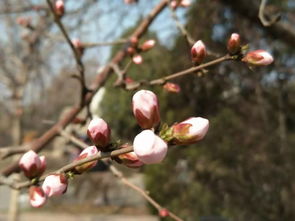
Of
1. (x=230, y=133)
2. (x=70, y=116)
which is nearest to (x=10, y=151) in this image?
(x=70, y=116)

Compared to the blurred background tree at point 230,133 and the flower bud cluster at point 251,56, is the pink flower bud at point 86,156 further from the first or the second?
the blurred background tree at point 230,133

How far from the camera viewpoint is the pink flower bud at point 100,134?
2.50 ft

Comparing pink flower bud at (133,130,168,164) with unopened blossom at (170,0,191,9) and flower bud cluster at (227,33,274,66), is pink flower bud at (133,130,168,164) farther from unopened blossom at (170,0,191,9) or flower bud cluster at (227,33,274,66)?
unopened blossom at (170,0,191,9)

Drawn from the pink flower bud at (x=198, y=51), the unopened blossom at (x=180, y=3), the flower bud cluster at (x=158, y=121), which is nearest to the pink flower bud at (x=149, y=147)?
the flower bud cluster at (x=158, y=121)

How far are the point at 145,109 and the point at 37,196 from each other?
33 centimetres

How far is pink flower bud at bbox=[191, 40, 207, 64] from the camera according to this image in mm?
1073

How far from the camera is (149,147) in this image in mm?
645

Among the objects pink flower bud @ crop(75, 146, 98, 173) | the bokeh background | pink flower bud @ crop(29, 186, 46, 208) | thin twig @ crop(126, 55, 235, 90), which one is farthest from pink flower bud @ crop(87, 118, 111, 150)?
the bokeh background

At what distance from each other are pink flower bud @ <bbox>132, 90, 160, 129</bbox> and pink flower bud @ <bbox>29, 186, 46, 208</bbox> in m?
0.30

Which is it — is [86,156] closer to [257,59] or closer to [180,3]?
[257,59]

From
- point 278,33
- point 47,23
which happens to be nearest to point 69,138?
point 278,33

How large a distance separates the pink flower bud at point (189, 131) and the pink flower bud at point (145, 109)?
0.04 m

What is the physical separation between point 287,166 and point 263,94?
2.70 ft

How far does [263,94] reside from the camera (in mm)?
5082
